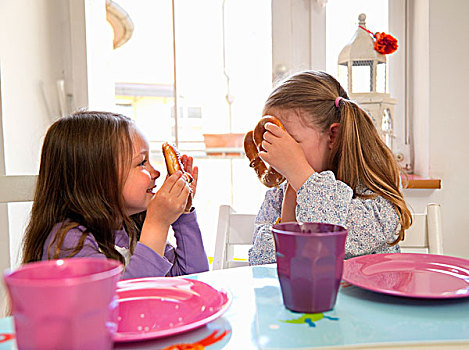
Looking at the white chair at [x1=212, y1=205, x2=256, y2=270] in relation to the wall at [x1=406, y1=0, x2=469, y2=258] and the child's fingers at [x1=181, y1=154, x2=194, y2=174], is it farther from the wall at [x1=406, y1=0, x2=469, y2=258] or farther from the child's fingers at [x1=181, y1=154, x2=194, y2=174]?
the wall at [x1=406, y1=0, x2=469, y2=258]

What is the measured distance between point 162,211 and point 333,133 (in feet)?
1.67

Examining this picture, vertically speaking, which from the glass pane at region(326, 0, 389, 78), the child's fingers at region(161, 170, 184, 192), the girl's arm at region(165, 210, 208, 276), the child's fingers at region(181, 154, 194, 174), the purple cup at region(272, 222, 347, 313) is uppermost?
the glass pane at region(326, 0, 389, 78)

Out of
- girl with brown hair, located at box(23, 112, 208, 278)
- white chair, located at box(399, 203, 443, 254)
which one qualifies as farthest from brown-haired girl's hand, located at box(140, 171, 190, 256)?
white chair, located at box(399, 203, 443, 254)

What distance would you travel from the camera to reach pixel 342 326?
1.60 feet

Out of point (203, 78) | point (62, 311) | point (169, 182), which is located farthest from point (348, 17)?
point (62, 311)

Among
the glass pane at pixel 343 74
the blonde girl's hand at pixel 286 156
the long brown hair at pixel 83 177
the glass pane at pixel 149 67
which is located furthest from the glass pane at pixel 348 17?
the long brown hair at pixel 83 177

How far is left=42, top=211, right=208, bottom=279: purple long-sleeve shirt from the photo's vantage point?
91 centimetres

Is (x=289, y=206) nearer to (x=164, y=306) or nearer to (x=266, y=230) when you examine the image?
(x=266, y=230)

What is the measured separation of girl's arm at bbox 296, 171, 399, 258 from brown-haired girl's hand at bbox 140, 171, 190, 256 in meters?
0.27

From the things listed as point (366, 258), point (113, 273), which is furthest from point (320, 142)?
point (113, 273)

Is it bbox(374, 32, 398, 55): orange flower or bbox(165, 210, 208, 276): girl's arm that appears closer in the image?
bbox(165, 210, 208, 276): girl's arm

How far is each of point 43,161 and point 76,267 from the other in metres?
0.75

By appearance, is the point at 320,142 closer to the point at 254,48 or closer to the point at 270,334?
the point at 270,334

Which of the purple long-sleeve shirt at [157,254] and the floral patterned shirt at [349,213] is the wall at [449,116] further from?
the purple long-sleeve shirt at [157,254]
